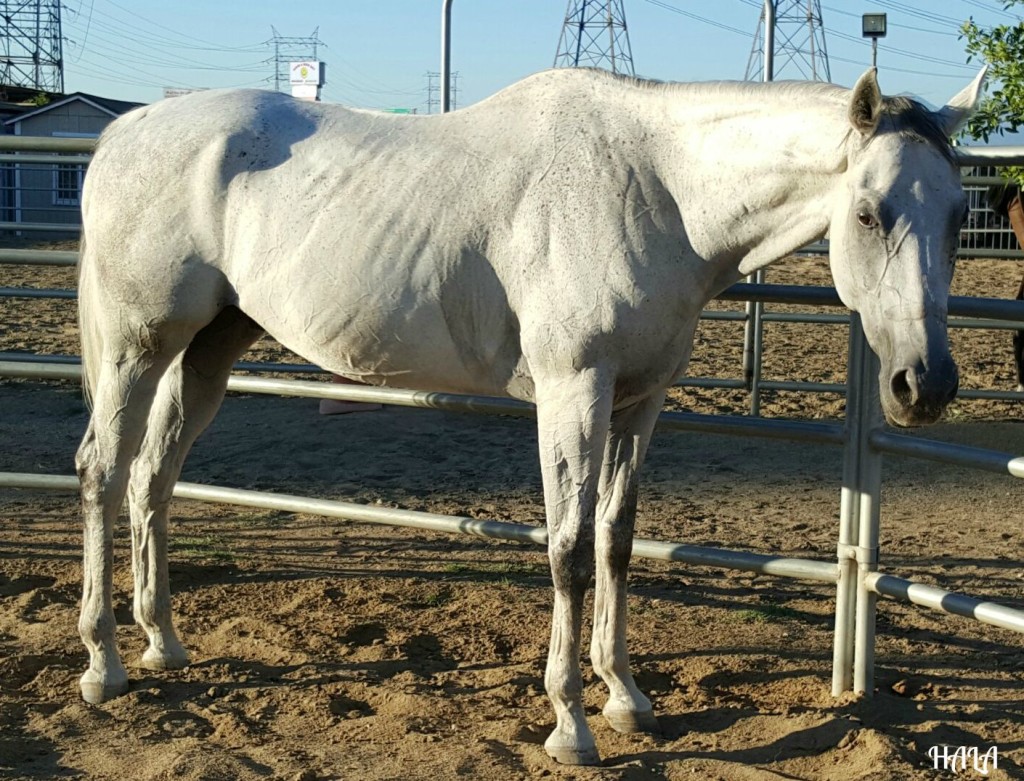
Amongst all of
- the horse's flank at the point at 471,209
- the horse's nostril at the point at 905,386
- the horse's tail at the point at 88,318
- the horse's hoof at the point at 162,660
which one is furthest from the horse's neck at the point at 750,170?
the horse's hoof at the point at 162,660

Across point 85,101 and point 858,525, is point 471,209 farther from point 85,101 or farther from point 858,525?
point 85,101

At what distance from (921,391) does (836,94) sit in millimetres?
783

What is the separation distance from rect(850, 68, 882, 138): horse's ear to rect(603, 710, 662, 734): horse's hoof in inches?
65.5

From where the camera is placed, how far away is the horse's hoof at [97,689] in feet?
11.0

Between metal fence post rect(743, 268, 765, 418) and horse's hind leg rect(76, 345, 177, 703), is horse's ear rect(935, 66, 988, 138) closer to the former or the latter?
horse's hind leg rect(76, 345, 177, 703)

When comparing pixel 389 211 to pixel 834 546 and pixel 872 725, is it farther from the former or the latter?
pixel 834 546

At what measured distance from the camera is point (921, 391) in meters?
2.35

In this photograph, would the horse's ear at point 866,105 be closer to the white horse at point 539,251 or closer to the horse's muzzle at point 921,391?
the white horse at point 539,251

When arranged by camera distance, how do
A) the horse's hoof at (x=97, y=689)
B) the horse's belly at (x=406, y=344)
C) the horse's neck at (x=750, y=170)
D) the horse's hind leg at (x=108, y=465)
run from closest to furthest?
the horse's neck at (x=750, y=170) < the horse's belly at (x=406, y=344) < the horse's hoof at (x=97, y=689) < the horse's hind leg at (x=108, y=465)

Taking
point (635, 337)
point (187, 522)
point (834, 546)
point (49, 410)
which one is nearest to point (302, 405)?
point (49, 410)

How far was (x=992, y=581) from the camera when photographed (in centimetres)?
451

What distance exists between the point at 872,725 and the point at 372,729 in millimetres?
1383

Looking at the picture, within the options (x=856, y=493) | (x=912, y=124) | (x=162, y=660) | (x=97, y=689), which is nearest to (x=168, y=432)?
(x=162, y=660)

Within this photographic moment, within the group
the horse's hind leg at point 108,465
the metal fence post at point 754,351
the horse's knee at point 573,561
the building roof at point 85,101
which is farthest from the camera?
the building roof at point 85,101
